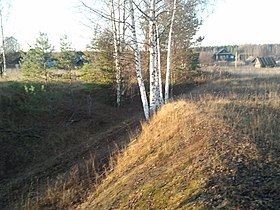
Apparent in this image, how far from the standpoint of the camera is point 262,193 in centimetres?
516

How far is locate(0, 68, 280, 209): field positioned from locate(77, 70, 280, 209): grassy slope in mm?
17

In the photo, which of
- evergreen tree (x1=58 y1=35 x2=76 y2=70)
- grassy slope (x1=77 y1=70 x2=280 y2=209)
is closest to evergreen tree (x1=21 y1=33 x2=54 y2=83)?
evergreen tree (x1=58 y1=35 x2=76 y2=70)

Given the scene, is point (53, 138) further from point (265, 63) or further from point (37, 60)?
point (265, 63)

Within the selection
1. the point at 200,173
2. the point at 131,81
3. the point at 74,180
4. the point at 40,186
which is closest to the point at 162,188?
the point at 200,173

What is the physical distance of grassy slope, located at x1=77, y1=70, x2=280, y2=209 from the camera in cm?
532

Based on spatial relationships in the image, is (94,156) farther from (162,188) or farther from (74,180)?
(162,188)

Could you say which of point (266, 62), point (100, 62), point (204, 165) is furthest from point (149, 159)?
point (266, 62)

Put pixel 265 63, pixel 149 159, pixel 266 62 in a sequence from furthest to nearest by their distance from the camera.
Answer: pixel 266 62
pixel 265 63
pixel 149 159

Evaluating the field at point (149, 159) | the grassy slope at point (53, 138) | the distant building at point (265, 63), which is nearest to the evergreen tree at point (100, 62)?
the grassy slope at point (53, 138)

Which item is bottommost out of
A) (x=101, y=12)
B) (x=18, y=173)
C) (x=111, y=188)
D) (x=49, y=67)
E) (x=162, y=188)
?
(x=18, y=173)

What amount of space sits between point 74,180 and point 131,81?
12.3 metres

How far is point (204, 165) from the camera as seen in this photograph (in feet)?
21.1

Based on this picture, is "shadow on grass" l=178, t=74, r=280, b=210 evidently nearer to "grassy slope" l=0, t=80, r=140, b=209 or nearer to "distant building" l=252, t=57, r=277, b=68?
"grassy slope" l=0, t=80, r=140, b=209

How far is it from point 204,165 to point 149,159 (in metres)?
2.39
